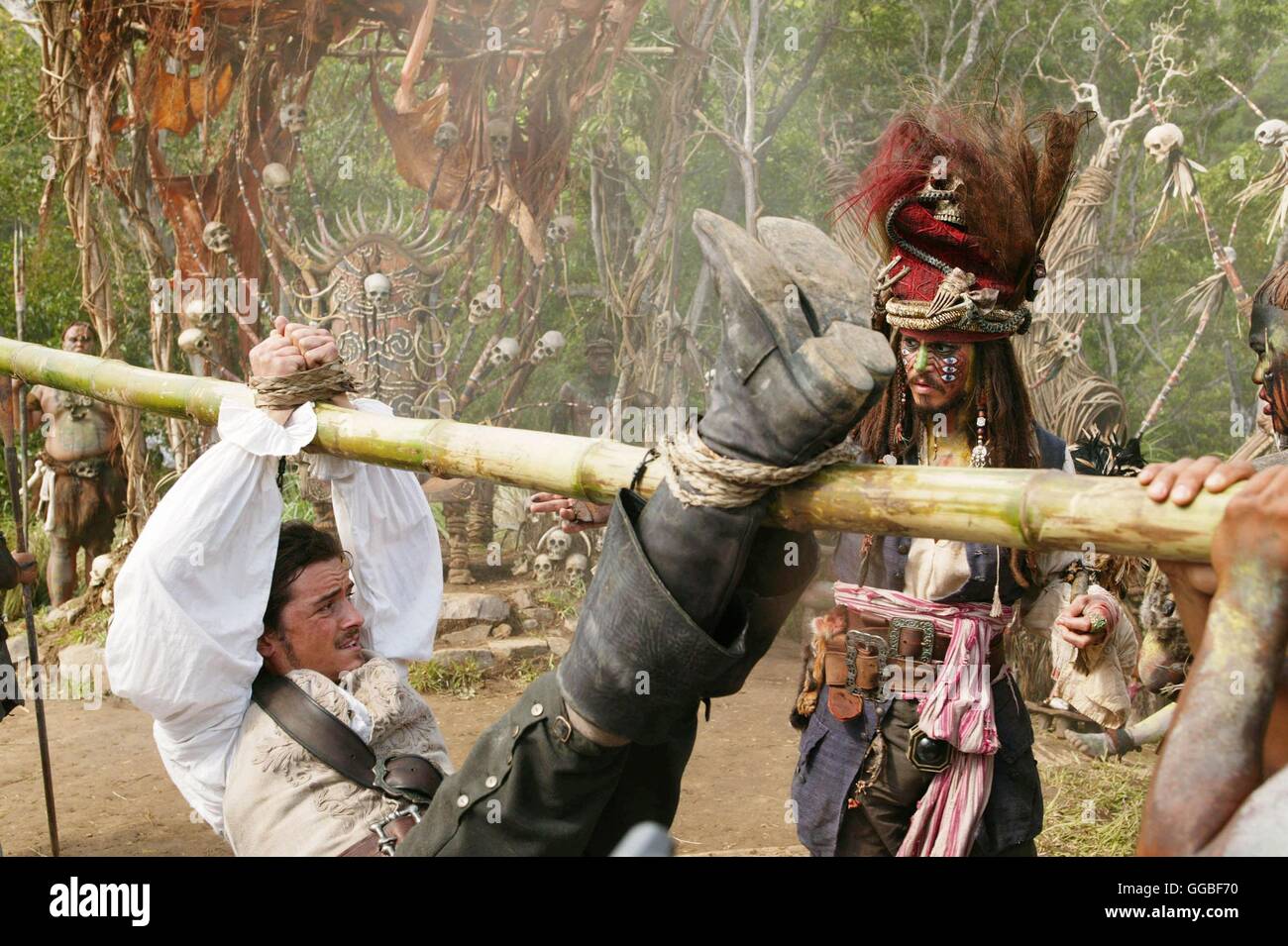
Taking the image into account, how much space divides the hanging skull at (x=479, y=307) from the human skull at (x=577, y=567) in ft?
6.82

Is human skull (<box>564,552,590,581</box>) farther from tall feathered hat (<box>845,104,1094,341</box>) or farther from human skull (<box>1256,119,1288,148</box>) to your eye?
tall feathered hat (<box>845,104,1094,341</box>)

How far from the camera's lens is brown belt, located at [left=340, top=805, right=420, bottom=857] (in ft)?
7.62

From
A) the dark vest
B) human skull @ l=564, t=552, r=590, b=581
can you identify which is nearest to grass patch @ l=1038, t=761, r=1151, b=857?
the dark vest

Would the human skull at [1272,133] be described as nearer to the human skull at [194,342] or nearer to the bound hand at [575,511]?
the bound hand at [575,511]

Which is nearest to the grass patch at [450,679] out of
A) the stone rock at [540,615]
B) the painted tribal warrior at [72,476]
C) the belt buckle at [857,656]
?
the stone rock at [540,615]

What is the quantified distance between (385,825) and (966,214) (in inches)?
81.7

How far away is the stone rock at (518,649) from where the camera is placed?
863 centimetres

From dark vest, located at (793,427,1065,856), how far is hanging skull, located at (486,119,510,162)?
22.0 feet

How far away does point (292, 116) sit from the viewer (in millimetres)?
9086

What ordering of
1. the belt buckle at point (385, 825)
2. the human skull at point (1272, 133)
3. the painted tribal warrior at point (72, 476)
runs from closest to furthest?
the belt buckle at point (385, 825) < the human skull at point (1272, 133) < the painted tribal warrior at point (72, 476)

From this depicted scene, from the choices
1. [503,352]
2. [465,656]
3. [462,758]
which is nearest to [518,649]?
[465,656]

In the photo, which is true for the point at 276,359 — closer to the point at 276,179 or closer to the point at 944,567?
the point at 944,567

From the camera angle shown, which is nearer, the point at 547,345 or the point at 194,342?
the point at 194,342

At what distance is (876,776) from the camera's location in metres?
3.12
